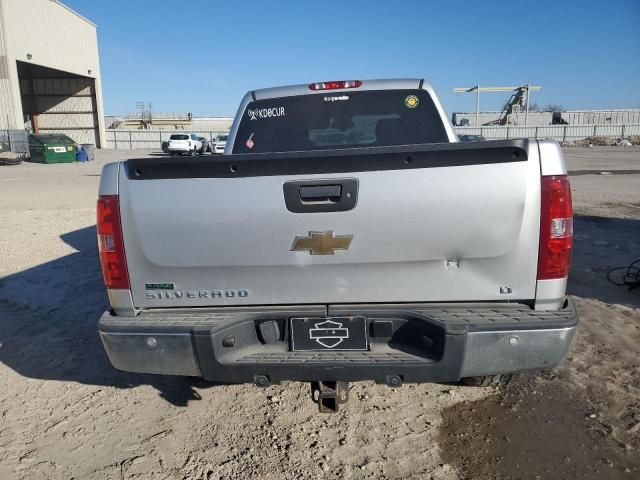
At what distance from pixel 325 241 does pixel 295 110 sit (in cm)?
199

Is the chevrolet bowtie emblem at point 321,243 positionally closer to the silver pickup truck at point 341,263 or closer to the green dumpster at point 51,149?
the silver pickup truck at point 341,263

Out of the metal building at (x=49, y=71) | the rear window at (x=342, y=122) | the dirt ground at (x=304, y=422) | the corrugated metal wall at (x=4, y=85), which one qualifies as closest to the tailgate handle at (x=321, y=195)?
the dirt ground at (x=304, y=422)

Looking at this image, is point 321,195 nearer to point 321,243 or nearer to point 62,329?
point 321,243

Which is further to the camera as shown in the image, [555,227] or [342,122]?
[342,122]

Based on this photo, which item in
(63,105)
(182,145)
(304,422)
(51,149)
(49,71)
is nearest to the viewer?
(304,422)

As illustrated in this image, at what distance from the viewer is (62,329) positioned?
4504 mm

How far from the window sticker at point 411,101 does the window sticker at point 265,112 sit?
1028 mm

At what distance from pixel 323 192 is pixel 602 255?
5693 millimetres

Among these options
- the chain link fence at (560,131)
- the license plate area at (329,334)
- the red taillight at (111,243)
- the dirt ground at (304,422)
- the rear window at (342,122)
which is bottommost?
the dirt ground at (304,422)

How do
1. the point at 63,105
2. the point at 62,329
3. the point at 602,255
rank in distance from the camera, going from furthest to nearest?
the point at 63,105
the point at 602,255
the point at 62,329

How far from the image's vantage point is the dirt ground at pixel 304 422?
2.57 meters

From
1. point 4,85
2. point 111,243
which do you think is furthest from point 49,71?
point 111,243

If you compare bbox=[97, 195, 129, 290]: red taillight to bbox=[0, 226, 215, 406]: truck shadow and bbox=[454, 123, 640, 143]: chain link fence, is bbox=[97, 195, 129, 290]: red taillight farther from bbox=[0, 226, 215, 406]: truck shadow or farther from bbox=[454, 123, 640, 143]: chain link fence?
bbox=[454, 123, 640, 143]: chain link fence

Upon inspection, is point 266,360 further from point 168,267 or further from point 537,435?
point 537,435
